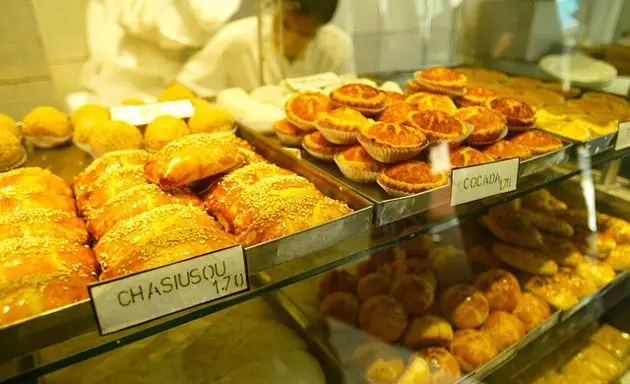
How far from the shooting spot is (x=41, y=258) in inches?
34.9

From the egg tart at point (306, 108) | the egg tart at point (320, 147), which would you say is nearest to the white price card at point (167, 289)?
the egg tart at point (320, 147)

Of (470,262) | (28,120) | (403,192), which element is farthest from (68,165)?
(470,262)

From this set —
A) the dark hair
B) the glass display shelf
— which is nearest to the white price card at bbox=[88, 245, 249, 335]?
the glass display shelf

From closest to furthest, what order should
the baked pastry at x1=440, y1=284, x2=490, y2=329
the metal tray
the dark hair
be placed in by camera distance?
the metal tray, the baked pastry at x1=440, y1=284, x2=490, y2=329, the dark hair

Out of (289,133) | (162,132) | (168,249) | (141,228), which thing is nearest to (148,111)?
(162,132)

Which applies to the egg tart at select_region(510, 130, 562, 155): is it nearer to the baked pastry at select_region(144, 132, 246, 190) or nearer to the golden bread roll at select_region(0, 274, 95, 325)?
the baked pastry at select_region(144, 132, 246, 190)

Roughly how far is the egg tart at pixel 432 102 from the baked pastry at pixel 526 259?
636mm

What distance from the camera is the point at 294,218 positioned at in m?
1.01

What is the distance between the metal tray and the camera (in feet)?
2.32

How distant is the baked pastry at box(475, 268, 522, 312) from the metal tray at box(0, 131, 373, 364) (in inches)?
33.4

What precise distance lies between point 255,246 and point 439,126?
698 mm

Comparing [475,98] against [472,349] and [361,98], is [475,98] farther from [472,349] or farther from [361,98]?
[472,349]

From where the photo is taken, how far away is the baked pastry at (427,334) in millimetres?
1510

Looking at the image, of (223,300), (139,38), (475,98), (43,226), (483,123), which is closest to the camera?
(223,300)
